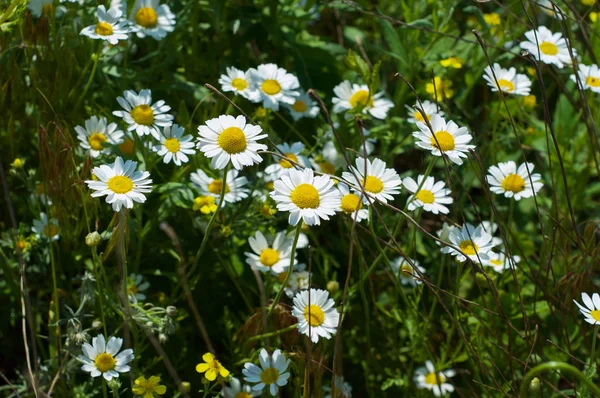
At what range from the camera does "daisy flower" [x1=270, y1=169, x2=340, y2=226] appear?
1472mm

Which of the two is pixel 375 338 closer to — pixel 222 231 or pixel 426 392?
pixel 426 392

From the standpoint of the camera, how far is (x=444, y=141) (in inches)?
64.3

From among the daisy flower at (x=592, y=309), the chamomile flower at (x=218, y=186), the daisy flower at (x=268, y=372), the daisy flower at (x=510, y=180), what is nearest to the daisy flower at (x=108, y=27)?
the chamomile flower at (x=218, y=186)

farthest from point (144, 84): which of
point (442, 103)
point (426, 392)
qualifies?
point (426, 392)

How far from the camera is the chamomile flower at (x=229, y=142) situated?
1.55 meters

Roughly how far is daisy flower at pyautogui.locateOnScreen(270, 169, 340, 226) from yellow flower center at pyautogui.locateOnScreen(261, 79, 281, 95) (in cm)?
51

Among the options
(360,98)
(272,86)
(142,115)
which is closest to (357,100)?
(360,98)

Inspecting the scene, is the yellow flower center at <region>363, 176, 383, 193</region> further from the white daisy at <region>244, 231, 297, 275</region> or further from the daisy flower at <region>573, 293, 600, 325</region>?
the daisy flower at <region>573, 293, 600, 325</region>

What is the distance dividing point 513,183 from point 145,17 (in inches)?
39.6

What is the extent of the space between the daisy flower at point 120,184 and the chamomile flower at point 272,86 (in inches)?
18.8

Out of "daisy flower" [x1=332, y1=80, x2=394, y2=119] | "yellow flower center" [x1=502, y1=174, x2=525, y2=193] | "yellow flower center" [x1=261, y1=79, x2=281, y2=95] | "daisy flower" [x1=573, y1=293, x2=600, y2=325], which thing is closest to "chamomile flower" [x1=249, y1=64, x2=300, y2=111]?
"yellow flower center" [x1=261, y1=79, x2=281, y2=95]

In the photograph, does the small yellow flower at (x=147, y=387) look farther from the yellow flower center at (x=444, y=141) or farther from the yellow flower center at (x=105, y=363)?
the yellow flower center at (x=444, y=141)

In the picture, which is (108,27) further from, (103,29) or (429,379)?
(429,379)

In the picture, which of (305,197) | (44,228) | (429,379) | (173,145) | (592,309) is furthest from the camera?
(429,379)
